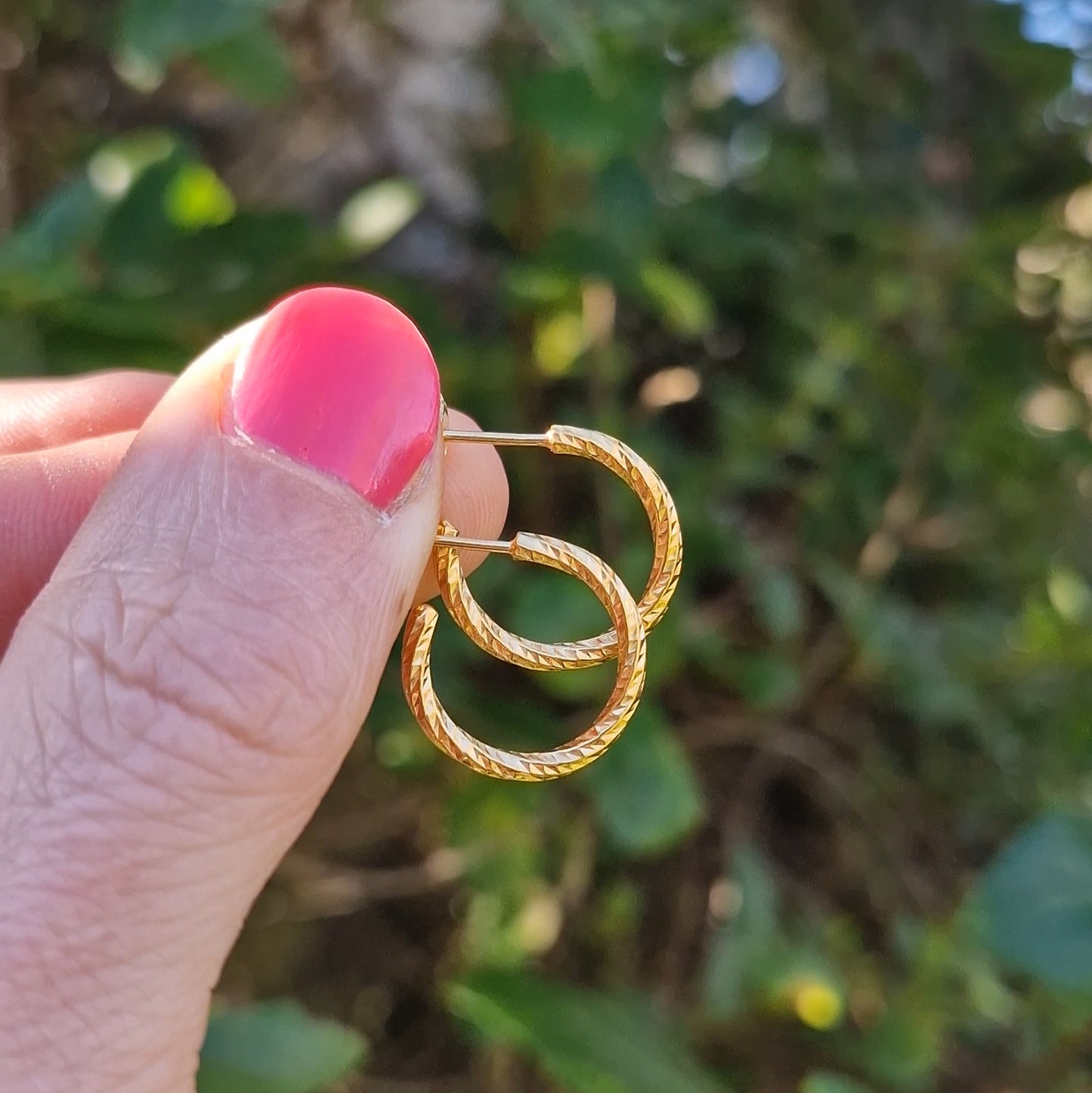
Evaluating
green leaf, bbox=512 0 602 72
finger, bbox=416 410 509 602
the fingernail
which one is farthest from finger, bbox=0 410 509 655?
green leaf, bbox=512 0 602 72

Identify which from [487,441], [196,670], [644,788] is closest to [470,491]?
[487,441]

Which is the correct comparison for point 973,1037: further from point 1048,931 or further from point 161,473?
point 161,473

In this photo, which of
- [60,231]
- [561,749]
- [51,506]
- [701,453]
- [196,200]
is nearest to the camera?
[561,749]

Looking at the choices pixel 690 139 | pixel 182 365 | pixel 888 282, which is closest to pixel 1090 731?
pixel 888 282

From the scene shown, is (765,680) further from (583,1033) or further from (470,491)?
(470,491)

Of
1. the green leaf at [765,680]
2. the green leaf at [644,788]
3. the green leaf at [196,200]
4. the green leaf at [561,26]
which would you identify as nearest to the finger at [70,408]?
the green leaf at [196,200]

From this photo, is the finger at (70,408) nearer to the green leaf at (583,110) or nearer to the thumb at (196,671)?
the thumb at (196,671)
